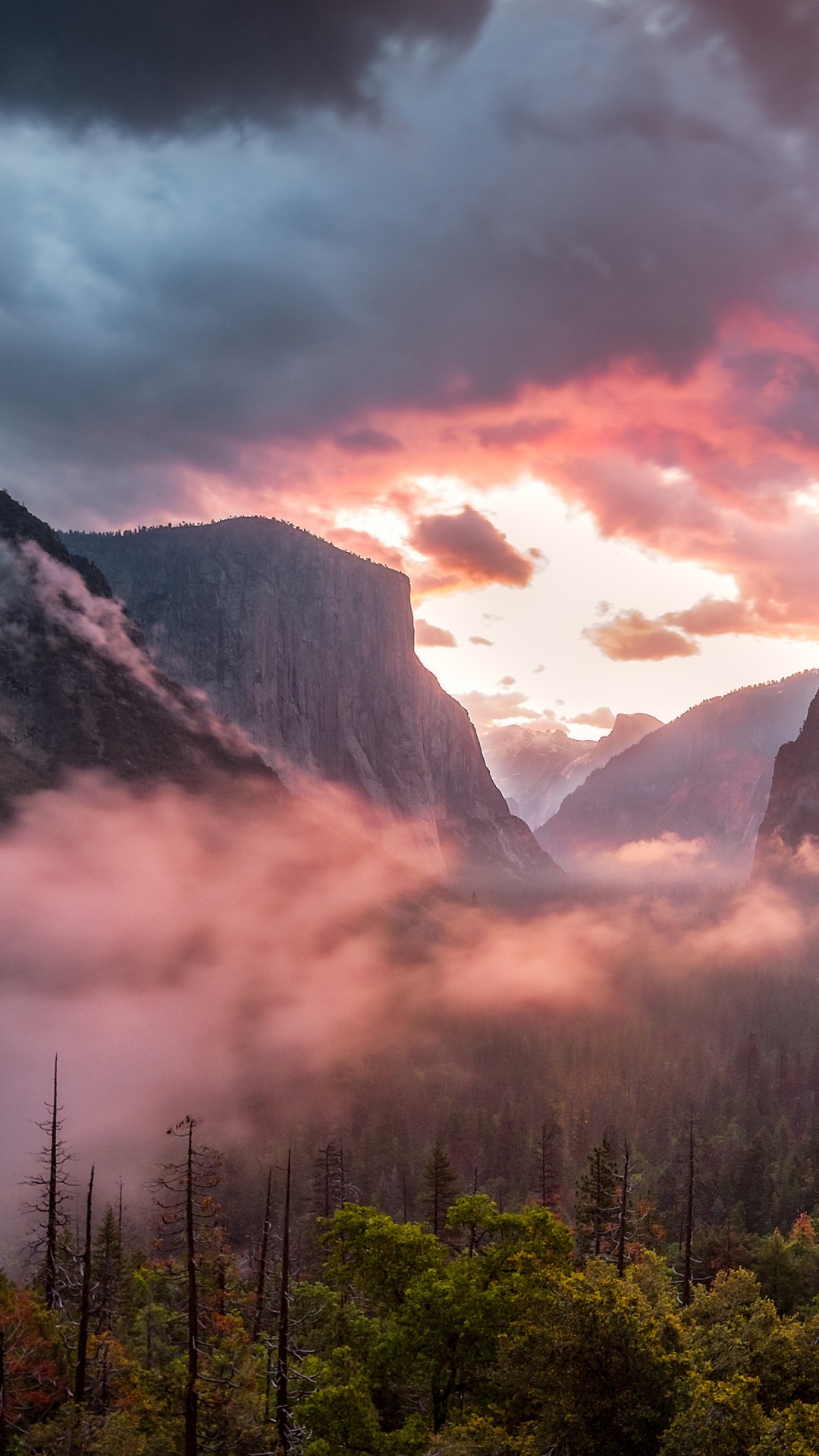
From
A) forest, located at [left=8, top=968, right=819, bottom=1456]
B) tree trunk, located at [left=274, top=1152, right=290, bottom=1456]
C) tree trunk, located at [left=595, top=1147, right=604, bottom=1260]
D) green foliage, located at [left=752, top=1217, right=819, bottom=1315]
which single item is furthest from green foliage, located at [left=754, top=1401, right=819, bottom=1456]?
green foliage, located at [left=752, top=1217, right=819, bottom=1315]

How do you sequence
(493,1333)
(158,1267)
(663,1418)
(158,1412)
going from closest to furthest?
(663,1418) < (493,1333) < (158,1412) < (158,1267)

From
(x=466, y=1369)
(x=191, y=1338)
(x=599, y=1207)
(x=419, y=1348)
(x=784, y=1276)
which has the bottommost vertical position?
(x=784, y=1276)

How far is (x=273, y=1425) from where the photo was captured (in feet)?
96.5

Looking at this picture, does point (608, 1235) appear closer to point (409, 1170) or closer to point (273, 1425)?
point (273, 1425)

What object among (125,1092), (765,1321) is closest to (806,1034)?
(125,1092)

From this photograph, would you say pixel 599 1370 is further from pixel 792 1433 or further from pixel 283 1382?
pixel 283 1382

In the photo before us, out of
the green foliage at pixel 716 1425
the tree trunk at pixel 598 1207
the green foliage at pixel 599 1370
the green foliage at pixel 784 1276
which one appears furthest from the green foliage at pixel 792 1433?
the green foliage at pixel 784 1276

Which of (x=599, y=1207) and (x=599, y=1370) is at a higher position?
(x=599, y=1370)

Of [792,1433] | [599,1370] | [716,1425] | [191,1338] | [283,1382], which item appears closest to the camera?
[792,1433]

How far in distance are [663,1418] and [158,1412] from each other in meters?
18.6

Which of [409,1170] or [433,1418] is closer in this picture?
[433,1418]

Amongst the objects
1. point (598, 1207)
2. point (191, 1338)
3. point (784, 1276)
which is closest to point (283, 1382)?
point (191, 1338)

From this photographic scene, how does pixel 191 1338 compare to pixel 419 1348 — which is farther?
pixel 419 1348

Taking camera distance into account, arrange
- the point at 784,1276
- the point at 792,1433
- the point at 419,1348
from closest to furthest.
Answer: the point at 792,1433, the point at 419,1348, the point at 784,1276
